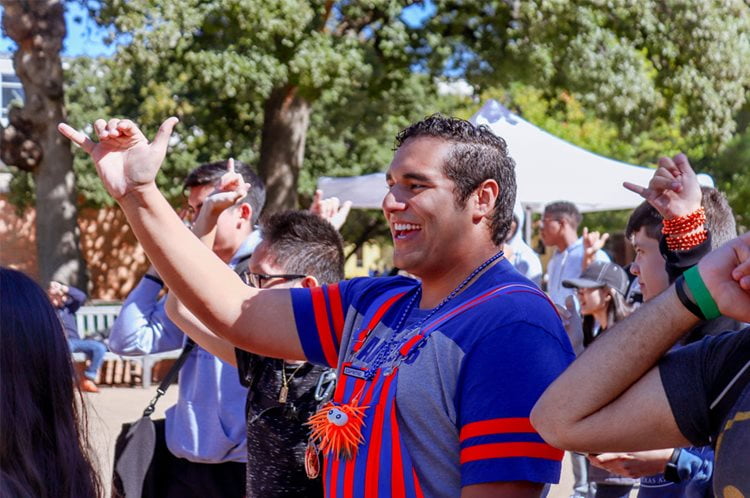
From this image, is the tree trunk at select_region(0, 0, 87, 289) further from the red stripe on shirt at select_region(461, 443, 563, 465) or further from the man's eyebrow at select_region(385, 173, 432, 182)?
the red stripe on shirt at select_region(461, 443, 563, 465)

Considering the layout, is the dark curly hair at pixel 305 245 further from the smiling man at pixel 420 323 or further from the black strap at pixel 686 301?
the black strap at pixel 686 301

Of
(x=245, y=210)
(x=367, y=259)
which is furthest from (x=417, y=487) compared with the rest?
(x=367, y=259)

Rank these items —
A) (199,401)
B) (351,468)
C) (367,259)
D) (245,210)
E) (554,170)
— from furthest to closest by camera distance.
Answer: (367,259) < (554,170) < (245,210) < (199,401) < (351,468)

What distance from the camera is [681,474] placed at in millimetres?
2859

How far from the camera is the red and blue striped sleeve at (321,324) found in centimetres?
292

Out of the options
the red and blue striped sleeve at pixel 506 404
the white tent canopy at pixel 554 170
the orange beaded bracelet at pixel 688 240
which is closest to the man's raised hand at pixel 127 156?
the red and blue striped sleeve at pixel 506 404

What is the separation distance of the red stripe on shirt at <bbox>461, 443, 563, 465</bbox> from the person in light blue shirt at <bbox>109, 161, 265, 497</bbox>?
190cm

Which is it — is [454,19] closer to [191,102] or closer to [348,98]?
[348,98]

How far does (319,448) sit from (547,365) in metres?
0.64

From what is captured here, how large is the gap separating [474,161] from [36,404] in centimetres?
123

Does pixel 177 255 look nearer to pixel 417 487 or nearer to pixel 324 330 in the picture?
pixel 324 330

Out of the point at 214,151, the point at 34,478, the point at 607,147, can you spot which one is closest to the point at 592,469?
the point at 34,478

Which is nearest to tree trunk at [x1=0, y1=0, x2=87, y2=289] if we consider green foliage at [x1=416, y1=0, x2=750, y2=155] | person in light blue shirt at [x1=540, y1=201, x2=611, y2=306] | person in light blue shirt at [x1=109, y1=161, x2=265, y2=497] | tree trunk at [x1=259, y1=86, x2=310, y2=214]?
tree trunk at [x1=259, y1=86, x2=310, y2=214]

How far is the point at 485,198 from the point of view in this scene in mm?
2725
